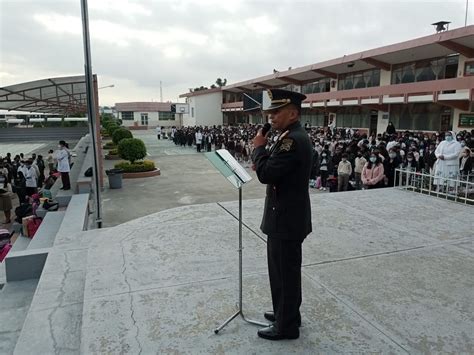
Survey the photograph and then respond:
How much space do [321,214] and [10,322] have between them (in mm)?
4306

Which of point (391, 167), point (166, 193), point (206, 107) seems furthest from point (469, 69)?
point (206, 107)

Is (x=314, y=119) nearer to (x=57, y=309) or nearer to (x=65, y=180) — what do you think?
(x=65, y=180)

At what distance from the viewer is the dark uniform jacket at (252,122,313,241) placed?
2.38 m

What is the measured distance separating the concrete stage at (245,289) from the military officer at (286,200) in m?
0.26

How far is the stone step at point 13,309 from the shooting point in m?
3.32

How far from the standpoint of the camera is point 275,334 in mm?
2605

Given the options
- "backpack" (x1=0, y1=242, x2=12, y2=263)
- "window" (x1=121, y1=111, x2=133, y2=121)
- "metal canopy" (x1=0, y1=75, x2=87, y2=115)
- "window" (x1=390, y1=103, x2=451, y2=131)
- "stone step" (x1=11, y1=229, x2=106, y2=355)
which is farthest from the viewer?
"window" (x1=121, y1=111, x2=133, y2=121)

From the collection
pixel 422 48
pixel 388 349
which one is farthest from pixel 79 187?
pixel 422 48

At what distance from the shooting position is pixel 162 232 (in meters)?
5.12

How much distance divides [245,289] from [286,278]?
3.13 feet

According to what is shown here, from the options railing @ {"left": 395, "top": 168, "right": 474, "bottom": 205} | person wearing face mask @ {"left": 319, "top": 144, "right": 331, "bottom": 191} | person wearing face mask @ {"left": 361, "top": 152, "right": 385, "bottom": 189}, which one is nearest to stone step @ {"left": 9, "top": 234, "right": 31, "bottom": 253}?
person wearing face mask @ {"left": 361, "top": 152, "right": 385, "bottom": 189}

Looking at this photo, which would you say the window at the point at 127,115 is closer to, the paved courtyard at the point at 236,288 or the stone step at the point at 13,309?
the paved courtyard at the point at 236,288

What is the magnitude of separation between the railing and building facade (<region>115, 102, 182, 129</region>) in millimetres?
53314

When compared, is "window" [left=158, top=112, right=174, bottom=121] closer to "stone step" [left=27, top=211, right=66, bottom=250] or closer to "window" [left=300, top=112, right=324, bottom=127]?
"window" [left=300, top=112, right=324, bottom=127]
